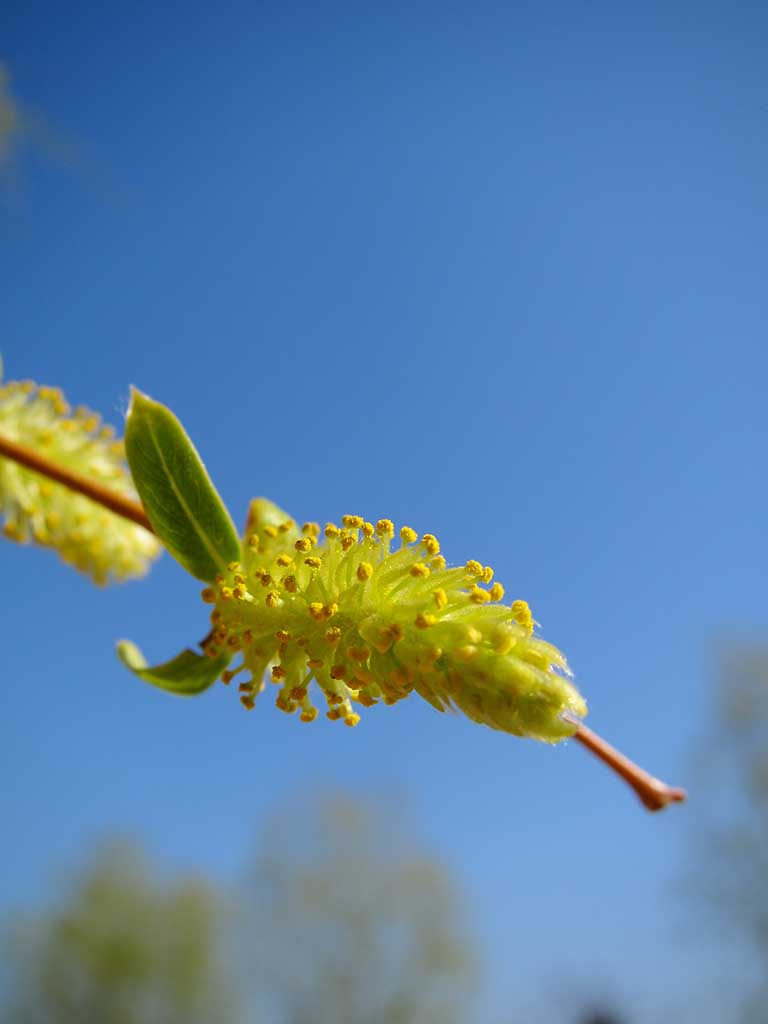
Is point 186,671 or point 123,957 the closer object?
point 186,671

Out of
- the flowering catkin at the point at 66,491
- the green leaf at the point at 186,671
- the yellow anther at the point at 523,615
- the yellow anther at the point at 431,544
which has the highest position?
the flowering catkin at the point at 66,491

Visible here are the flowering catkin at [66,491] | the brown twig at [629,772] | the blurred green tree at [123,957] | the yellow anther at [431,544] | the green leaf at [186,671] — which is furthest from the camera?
the blurred green tree at [123,957]

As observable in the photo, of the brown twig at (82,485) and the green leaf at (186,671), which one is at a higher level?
the brown twig at (82,485)

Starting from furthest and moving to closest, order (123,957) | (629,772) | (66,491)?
1. (123,957)
2. (66,491)
3. (629,772)

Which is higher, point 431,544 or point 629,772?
point 431,544

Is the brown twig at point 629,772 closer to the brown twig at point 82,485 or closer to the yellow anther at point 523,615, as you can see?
the yellow anther at point 523,615

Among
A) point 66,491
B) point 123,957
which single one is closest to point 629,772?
point 66,491

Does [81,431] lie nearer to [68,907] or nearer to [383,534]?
[383,534]

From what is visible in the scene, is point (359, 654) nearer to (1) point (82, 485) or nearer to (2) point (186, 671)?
(2) point (186, 671)

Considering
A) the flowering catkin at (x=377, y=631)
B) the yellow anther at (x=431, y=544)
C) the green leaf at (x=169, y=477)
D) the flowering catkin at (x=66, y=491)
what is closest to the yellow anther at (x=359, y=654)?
the flowering catkin at (x=377, y=631)
